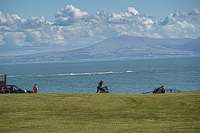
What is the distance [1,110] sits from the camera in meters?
26.4

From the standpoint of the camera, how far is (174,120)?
78.4ft

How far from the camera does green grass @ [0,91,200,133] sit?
67.3ft

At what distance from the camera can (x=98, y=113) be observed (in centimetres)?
2627

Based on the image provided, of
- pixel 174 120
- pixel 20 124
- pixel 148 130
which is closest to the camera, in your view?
pixel 148 130

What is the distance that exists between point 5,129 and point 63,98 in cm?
1205

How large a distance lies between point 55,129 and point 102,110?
7786 mm

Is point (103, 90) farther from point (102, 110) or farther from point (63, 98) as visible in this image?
point (102, 110)

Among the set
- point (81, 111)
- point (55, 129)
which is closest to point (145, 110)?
point (81, 111)

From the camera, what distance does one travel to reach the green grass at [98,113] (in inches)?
807

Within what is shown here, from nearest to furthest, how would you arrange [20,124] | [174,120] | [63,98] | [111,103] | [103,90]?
[20,124], [174,120], [111,103], [63,98], [103,90]

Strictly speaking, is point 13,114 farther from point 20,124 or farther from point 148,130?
point 148,130

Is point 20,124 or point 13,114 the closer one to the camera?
point 20,124

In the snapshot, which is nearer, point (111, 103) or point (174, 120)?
point (174, 120)

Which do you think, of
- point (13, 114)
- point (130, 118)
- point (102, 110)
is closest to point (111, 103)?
point (102, 110)
